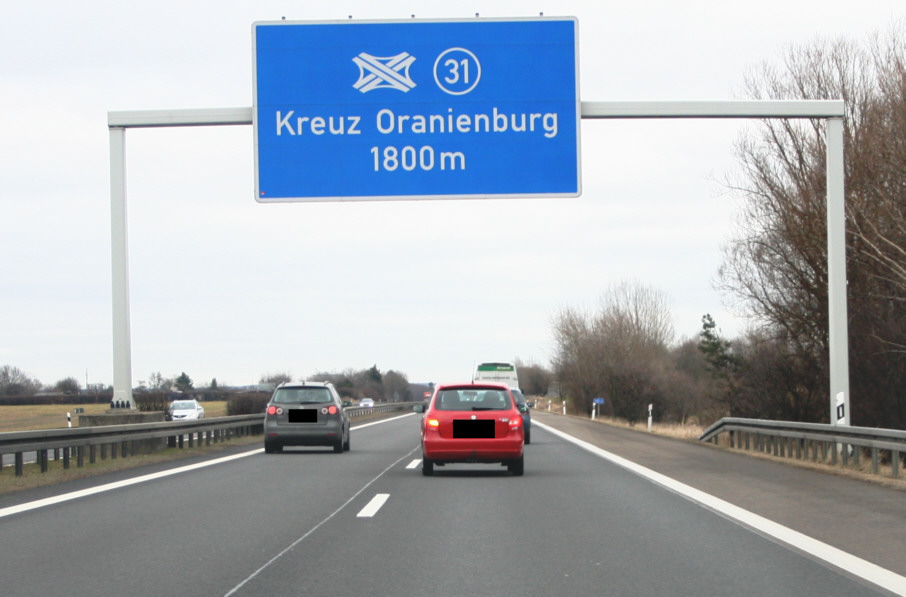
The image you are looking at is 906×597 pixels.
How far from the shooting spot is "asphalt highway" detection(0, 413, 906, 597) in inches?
278

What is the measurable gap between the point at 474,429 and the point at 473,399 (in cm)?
53

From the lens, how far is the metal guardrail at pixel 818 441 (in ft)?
49.1

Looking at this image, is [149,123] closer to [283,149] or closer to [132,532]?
[283,149]

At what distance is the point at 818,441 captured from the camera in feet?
59.2

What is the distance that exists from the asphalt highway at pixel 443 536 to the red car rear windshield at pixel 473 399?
109cm

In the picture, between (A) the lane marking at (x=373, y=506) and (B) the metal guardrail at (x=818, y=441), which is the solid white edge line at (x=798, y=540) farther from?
(A) the lane marking at (x=373, y=506)

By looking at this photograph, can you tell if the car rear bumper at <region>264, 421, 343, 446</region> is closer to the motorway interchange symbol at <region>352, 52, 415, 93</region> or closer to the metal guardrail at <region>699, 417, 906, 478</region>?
the motorway interchange symbol at <region>352, 52, 415, 93</region>

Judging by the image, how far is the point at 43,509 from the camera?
1139 centimetres

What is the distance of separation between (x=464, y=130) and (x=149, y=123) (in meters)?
5.77

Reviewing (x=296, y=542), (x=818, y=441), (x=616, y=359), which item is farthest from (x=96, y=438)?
(x=616, y=359)

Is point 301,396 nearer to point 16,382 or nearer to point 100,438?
point 100,438

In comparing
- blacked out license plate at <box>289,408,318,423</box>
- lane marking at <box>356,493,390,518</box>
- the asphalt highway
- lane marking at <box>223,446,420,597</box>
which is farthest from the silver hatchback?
lane marking at <box>356,493,390,518</box>

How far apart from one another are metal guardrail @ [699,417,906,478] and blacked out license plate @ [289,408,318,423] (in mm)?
8932

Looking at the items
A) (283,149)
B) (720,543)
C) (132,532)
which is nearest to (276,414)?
(283,149)
